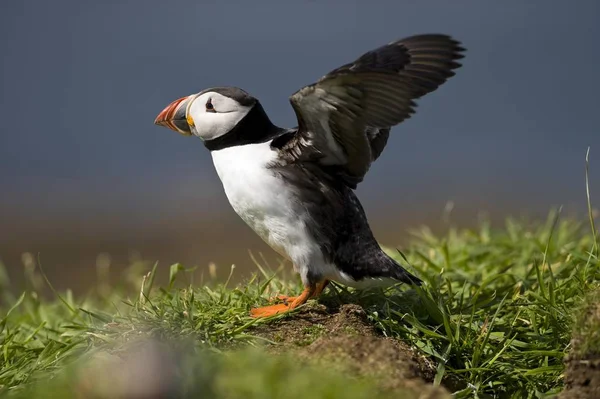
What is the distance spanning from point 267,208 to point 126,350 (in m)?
1.09

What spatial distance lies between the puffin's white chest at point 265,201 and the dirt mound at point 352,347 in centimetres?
41

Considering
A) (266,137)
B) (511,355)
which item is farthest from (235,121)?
(511,355)

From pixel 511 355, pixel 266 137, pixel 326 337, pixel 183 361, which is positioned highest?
pixel 266 137

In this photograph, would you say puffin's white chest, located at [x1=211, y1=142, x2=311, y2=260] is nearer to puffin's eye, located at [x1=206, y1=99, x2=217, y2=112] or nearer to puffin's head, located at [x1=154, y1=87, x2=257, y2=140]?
puffin's head, located at [x1=154, y1=87, x2=257, y2=140]

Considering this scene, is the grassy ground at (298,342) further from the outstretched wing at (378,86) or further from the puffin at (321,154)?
the outstretched wing at (378,86)

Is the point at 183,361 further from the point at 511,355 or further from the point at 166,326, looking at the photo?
the point at 511,355

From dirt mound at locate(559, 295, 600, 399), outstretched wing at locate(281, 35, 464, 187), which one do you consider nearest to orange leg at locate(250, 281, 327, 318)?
outstretched wing at locate(281, 35, 464, 187)

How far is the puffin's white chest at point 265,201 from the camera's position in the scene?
14.3ft

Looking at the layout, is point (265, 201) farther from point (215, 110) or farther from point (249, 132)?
point (215, 110)

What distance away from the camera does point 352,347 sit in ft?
11.7

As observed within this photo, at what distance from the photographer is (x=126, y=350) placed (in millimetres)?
3732

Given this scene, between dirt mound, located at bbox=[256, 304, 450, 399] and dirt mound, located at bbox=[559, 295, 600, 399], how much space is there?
65 centimetres

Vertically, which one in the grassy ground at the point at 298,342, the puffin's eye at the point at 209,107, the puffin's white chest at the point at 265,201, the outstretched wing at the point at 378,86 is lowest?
the grassy ground at the point at 298,342

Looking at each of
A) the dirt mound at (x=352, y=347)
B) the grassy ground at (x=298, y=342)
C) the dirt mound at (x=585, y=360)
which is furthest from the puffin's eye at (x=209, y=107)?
the dirt mound at (x=585, y=360)
